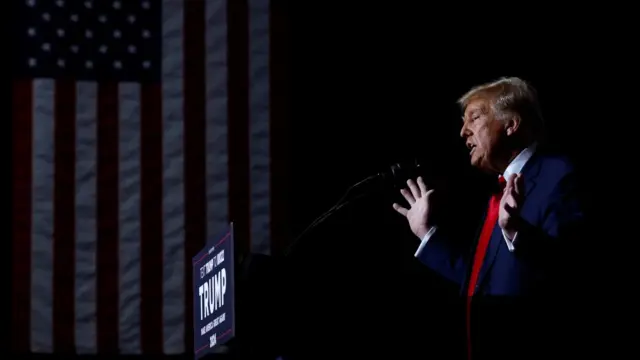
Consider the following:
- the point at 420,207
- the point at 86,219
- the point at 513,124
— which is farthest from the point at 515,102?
the point at 86,219

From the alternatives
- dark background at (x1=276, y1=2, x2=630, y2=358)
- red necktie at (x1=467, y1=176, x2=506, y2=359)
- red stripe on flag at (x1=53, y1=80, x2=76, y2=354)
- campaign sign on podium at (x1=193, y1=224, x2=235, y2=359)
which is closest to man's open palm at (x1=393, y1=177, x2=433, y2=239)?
red necktie at (x1=467, y1=176, x2=506, y2=359)

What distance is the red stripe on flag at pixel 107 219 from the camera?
4.69 m

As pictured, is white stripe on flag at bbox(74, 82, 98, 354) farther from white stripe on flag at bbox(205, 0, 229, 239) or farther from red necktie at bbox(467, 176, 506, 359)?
red necktie at bbox(467, 176, 506, 359)

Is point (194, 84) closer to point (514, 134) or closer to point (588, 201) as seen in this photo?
point (514, 134)

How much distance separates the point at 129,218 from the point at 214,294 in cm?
214

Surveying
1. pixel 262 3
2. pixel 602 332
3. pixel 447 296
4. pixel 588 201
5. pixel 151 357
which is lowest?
pixel 151 357

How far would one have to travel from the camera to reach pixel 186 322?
471 centimetres

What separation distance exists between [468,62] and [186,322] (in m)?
1.63

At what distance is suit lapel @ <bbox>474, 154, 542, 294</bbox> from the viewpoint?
2727 millimetres

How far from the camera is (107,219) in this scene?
15.7 ft

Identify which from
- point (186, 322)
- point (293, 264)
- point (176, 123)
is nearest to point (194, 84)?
point (176, 123)

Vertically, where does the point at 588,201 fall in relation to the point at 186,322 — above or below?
above

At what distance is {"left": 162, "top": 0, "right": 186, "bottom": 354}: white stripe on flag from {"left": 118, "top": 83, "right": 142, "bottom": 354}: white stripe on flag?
0.12 metres

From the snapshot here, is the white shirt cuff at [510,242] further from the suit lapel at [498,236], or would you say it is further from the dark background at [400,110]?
the dark background at [400,110]
